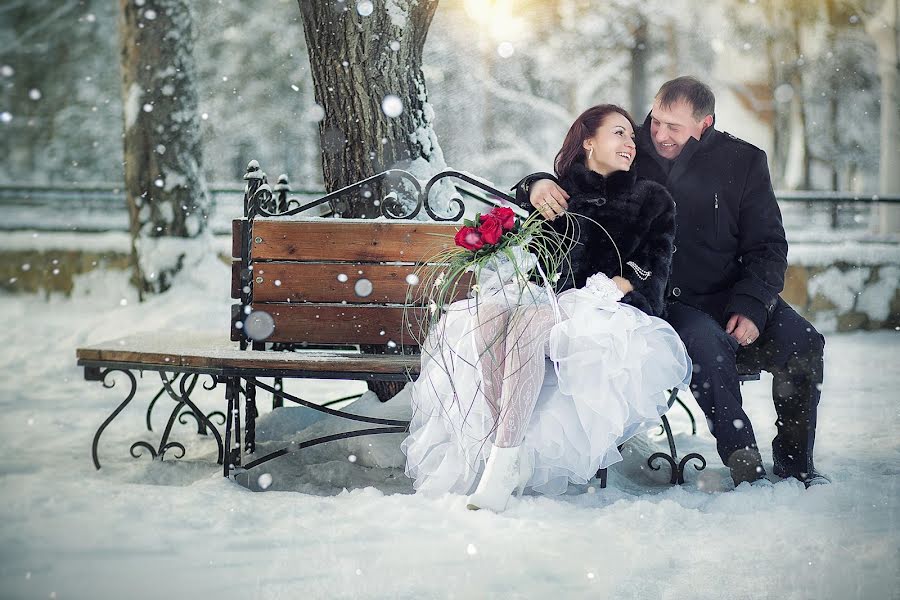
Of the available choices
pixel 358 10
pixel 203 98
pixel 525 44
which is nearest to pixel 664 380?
pixel 358 10

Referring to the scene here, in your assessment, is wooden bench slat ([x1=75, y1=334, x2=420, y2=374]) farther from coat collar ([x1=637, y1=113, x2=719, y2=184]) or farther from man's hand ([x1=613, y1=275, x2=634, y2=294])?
coat collar ([x1=637, y1=113, x2=719, y2=184])

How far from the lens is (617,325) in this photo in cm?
317

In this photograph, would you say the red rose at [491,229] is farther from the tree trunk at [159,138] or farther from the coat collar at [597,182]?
the tree trunk at [159,138]

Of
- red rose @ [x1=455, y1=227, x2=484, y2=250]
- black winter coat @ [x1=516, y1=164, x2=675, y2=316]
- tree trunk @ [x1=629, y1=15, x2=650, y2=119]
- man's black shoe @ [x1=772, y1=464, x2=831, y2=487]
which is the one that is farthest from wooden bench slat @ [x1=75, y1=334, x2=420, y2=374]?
tree trunk @ [x1=629, y1=15, x2=650, y2=119]

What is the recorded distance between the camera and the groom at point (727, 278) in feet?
11.2

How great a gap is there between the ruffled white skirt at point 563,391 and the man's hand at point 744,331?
41cm

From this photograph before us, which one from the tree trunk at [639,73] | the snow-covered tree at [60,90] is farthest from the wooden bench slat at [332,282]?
the snow-covered tree at [60,90]

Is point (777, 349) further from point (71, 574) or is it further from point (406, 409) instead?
point (71, 574)

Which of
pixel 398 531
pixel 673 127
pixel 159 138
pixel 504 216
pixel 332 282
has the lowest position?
pixel 398 531

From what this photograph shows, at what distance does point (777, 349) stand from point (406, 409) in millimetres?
1717

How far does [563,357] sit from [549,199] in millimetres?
755

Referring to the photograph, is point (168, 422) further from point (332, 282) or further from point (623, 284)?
point (623, 284)

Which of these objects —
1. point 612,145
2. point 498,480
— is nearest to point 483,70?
point 612,145

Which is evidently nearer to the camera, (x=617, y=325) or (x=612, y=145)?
(x=617, y=325)
